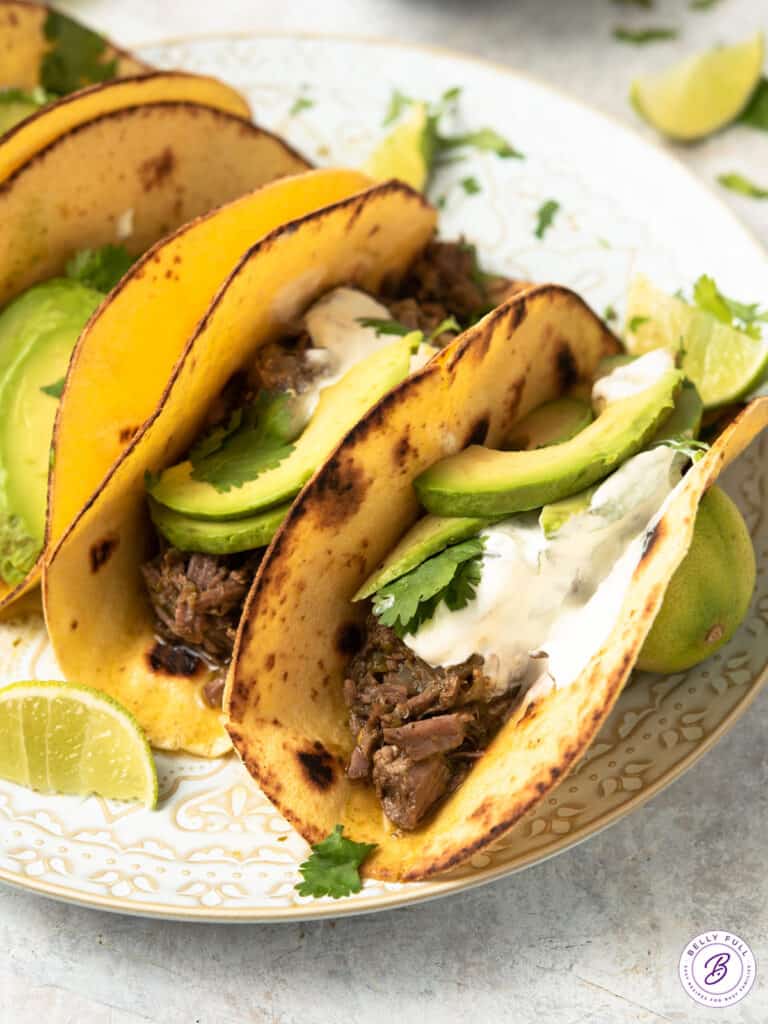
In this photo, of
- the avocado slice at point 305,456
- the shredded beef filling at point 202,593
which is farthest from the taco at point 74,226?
the shredded beef filling at point 202,593

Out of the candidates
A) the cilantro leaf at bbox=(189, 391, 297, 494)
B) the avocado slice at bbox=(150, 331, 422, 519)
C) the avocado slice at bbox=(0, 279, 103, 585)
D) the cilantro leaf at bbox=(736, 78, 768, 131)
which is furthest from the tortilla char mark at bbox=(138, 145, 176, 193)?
the cilantro leaf at bbox=(736, 78, 768, 131)

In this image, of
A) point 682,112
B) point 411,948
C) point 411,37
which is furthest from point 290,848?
point 411,37

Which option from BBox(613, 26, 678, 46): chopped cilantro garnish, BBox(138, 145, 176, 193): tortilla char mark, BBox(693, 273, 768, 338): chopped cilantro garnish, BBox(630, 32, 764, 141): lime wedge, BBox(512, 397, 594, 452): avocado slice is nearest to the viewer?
BBox(512, 397, 594, 452): avocado slice

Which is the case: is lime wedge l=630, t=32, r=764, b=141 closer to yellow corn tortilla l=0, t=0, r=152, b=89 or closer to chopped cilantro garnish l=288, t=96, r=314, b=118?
chopped cilantro garnish l=288, t=96, r=314, b=118

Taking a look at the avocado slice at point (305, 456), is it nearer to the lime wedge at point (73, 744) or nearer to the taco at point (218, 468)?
the taco at point (218, 468)

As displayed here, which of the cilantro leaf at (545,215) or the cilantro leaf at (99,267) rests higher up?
the cilantro leaf at (545,215)

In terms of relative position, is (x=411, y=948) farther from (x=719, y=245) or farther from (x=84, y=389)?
(x=719, y=245)

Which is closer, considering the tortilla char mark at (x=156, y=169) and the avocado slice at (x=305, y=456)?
the avocado slice at (x=305, y=456)
